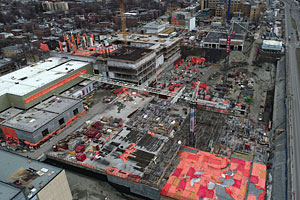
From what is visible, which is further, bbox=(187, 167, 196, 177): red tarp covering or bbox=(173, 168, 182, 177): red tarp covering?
bbox=(173, 168, 182, 177): red tarp covering

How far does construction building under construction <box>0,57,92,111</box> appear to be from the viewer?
200 feet

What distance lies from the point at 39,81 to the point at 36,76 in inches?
201

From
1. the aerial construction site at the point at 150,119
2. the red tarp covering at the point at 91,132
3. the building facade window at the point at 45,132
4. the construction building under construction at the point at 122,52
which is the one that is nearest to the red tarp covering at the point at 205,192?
the aerial construction site at the point at 150,119

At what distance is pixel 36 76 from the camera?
71.4 metres

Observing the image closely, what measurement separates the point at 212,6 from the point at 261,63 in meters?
120

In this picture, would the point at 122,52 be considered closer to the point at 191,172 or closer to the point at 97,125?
the point at 97,125

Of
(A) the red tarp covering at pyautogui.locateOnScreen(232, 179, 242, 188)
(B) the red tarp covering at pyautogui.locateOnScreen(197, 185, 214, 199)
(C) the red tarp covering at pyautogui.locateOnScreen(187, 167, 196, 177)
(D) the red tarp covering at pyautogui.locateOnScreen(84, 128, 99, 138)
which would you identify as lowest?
(A) the red tarp covering at pyautogui.locateOnScreen(232, 179, 242, 188)

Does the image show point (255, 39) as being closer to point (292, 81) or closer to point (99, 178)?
point (292, 81)

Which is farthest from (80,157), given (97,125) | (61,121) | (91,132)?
(61,121)

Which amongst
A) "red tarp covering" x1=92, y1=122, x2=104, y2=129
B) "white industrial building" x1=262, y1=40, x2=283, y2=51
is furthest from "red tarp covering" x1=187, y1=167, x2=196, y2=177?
"white industrial building" x1=262, y1=40, x2=283, y2=51

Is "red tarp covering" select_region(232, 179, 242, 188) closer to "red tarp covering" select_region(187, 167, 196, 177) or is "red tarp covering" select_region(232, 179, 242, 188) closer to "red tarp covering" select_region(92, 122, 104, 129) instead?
"red tarp covering" select_region(187, 167, 196, 177)

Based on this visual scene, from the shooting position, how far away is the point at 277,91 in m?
74.0

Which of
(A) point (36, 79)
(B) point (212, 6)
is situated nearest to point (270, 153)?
(A) point (36, 79)

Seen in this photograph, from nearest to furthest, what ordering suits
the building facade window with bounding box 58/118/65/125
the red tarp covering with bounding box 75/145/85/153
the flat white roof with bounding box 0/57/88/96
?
the red tarp covering with bounding box 75/145/85/153, the building facade window with bounding box 58/118/65/125, the flat white roof with bounding box 0/57/88/96
